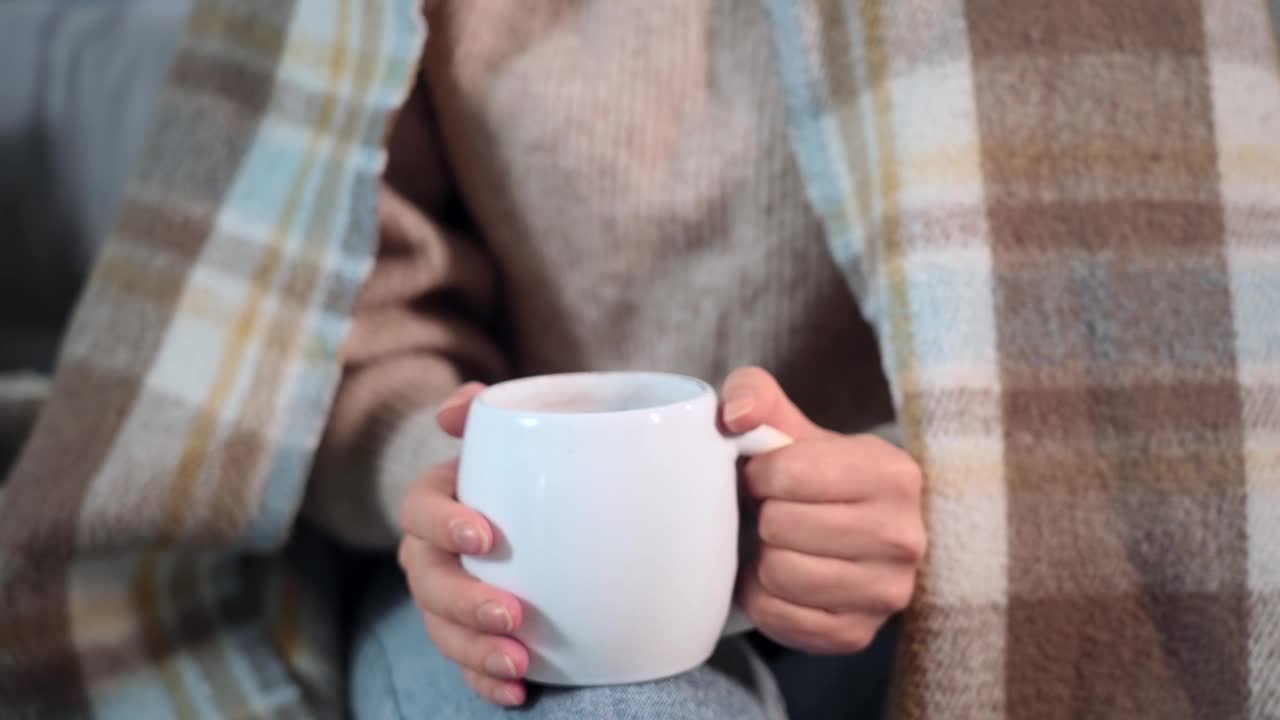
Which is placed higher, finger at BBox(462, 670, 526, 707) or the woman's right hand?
the woman's right hand

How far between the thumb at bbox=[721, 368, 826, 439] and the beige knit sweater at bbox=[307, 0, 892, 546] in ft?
0.60

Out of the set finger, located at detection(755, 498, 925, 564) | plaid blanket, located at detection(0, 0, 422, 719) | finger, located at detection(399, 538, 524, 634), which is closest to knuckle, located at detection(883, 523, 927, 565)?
finger, located at detection(755, 498, 925, 564)

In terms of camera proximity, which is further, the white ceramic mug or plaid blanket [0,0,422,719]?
plaid blanket [0,0,422,719]

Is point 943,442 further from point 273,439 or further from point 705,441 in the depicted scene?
point 273,439

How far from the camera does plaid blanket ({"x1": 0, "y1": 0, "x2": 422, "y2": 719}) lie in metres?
0.53

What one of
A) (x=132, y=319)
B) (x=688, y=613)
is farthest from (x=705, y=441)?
(x=132, y=319)

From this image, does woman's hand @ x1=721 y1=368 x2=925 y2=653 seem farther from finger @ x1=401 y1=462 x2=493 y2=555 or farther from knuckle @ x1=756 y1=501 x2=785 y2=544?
finger @ x1=401 y1=462 x2=493 y2=555

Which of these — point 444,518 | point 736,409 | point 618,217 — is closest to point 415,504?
point 444,518

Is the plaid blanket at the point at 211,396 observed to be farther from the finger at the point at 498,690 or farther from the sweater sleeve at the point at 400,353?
the finger at the point at 498,690

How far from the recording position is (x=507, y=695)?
15.6 inches

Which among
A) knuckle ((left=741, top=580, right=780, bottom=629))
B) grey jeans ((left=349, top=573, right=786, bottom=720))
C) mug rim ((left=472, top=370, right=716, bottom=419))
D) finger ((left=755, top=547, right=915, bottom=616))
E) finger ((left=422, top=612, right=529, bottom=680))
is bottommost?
grey jeans ((left=349, top=573, right=786, bottom=720))

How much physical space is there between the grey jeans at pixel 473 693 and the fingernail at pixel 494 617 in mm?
46

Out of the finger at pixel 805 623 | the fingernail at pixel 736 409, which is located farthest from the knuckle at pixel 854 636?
the fingernail at pixel 736 409

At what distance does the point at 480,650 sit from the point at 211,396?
0.25 meters
